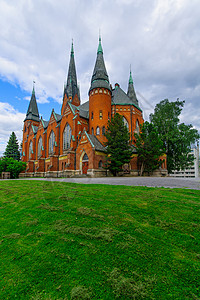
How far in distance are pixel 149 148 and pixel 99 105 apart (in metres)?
13.7

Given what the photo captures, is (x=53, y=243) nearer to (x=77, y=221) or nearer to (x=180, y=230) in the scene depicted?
(x=77, y=221)

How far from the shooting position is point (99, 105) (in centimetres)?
3212

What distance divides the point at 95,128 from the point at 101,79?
34.0 ft

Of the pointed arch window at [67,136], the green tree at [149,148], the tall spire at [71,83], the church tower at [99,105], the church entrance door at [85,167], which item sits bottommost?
the church entrance door at [85,167]

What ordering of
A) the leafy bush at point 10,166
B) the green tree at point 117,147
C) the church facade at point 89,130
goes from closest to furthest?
the green tree at point 117,147, the leafy bush at point 10,166, the church facade at point 89,130

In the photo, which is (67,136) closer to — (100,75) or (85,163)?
(85,163)

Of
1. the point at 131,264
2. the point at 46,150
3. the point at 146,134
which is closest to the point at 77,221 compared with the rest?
the point at 131,264

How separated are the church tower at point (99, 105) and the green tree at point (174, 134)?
9738 millimetres

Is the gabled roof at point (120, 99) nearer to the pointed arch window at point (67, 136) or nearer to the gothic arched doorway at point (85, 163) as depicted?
the pointed arch window at point (67, 136)

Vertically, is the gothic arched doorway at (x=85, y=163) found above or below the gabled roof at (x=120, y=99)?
below

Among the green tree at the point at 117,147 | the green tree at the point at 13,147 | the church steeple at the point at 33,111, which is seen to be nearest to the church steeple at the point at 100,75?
the green tree at the point at 117,147

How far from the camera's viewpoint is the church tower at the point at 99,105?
31703mm

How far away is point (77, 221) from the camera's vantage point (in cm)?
393

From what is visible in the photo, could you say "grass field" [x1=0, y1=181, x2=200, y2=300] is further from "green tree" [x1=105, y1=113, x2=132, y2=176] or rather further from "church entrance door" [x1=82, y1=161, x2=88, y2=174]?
"church entrance door" [x1=82, y1=161, x2=88, y2=174]
